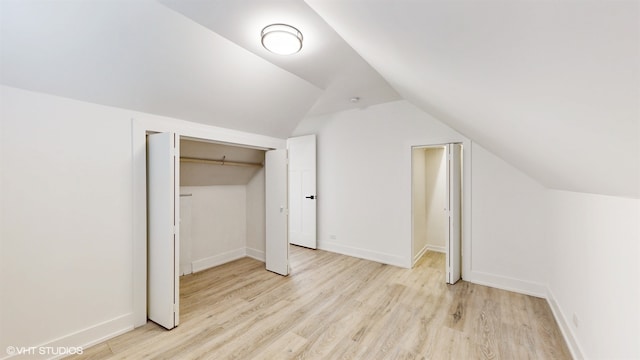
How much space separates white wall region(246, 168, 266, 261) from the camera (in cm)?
413

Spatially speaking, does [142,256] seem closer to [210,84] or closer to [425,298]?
[210,84]

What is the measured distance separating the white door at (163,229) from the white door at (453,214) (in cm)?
301

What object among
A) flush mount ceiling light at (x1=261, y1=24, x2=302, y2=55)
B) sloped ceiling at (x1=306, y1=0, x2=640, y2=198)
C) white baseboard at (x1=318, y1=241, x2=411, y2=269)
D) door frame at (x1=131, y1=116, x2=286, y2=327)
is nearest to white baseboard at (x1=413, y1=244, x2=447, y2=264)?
white baseboard at (x1=318, y1=241, x2=411, y2=269)

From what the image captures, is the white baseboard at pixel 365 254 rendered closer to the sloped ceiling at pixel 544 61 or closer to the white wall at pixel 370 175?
the white wall at pixel 370 175

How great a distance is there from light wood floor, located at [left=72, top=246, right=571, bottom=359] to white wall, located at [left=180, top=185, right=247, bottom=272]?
16.9 inches

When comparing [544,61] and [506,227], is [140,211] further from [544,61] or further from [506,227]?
[506,227]

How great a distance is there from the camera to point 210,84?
247 cm

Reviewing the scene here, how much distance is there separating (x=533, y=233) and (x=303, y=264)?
2.95m

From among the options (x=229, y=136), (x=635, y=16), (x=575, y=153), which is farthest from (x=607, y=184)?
(x=229, y=136)

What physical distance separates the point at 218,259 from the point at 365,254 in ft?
7.56

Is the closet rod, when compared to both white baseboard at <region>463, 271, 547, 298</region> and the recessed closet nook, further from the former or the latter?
white baseboard at <region>463, 271, 547, 298</region>

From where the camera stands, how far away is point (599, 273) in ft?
5.20

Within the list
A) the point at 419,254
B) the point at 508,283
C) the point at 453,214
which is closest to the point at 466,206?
the point at 453,214

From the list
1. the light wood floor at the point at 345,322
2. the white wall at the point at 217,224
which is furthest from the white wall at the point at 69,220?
the white wall at the point at 217,224
